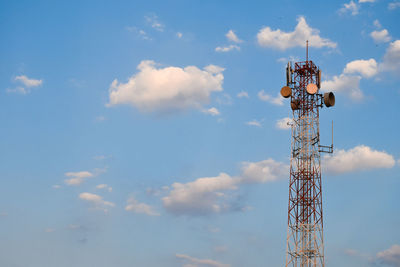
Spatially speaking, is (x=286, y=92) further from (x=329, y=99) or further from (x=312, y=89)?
(x=329, y=99)

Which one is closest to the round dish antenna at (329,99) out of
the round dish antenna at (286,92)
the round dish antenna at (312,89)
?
the round dish antenna at (312,89)

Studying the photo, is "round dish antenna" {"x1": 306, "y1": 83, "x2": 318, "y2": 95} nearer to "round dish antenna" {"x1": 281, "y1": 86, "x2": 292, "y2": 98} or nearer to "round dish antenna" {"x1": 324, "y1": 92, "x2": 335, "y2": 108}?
"round dish antenna" {"x1": 324, "y1": 92, "x2": 335, "y2": 108}

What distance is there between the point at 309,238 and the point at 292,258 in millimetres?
3723

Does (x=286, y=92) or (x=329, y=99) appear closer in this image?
(x=329, y=99)

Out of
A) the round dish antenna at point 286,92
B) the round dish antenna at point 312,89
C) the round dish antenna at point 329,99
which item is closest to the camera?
the round dish antenna at point 329,99

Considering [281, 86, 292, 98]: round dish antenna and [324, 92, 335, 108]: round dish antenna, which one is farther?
[281, 86, 292, 98]: round dish antenna

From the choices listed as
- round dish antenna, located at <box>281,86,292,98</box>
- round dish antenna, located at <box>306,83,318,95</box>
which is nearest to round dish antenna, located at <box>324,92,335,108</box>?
round dish antenna, located at <box>306,83,318,95</box>

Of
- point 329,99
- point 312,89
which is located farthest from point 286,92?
point 329,99

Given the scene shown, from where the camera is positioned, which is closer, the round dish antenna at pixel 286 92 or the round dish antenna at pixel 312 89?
the round dish antenna at pixel 312 89

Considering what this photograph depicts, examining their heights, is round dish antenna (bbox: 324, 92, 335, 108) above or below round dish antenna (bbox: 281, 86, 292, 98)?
below

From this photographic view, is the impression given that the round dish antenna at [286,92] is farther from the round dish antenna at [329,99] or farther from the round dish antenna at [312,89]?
the round dish antenna at [329,99]

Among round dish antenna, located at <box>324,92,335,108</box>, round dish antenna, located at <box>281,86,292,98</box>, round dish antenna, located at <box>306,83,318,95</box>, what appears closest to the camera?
round dish antenna, located at <box>324,92,335,108</box>

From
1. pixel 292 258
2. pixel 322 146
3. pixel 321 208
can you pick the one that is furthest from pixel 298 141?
pixel 292 258

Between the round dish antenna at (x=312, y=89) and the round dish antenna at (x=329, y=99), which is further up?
the round dish antenna at (x=312, y=89)
